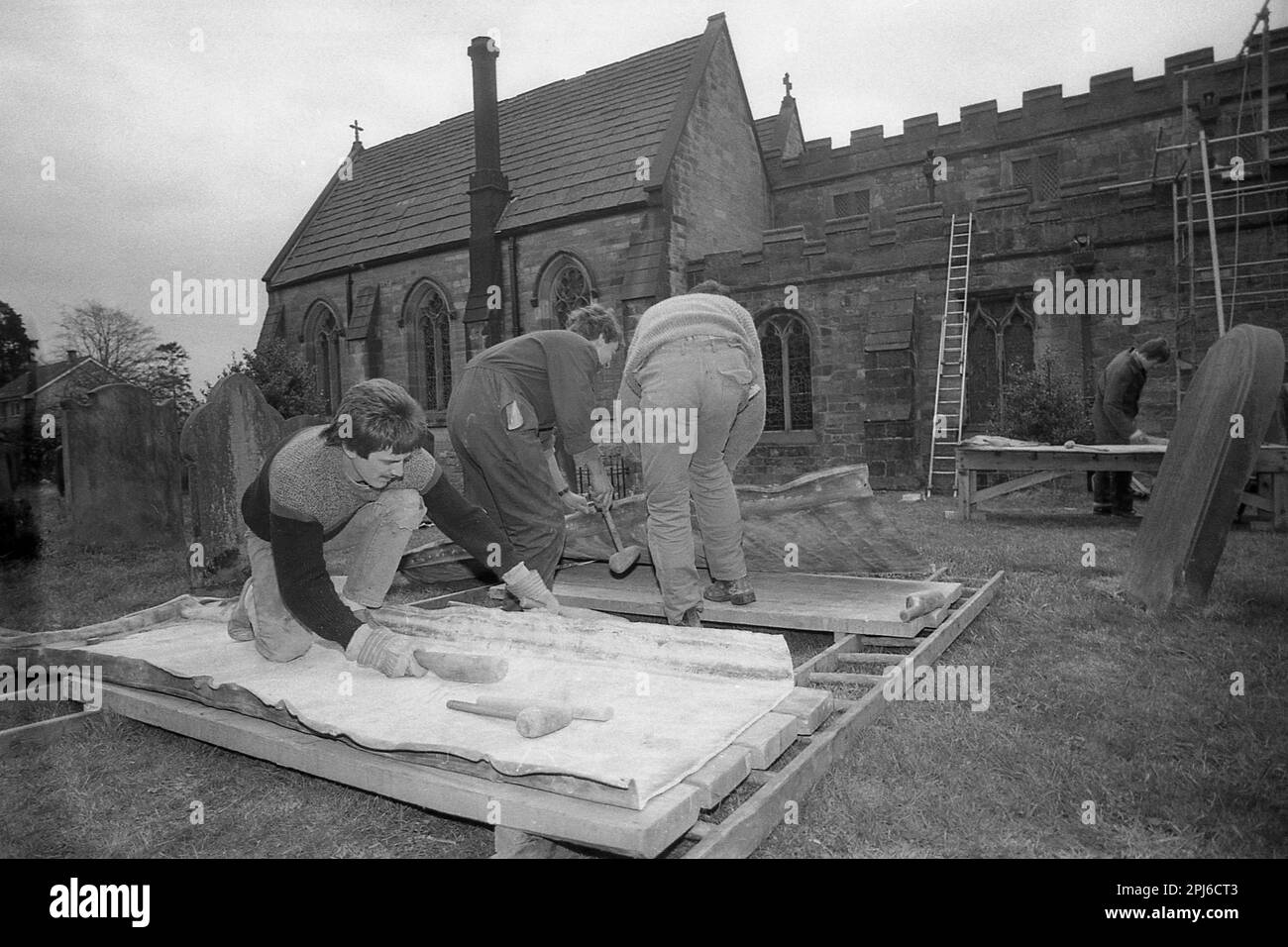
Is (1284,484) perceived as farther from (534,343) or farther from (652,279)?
(652,279)

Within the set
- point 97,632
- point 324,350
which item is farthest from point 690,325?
point 324,350

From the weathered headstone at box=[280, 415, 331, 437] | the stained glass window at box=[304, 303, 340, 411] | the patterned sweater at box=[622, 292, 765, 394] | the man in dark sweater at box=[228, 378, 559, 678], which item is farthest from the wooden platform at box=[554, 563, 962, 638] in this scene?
the stained glass window at box=[304, 303, 340, 411]

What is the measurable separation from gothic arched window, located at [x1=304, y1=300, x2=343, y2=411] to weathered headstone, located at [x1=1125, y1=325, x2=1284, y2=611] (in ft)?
74.9

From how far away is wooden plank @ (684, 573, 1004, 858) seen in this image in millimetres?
2082

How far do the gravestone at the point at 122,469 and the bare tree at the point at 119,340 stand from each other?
8062mm

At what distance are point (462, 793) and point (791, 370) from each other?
49.2 ft

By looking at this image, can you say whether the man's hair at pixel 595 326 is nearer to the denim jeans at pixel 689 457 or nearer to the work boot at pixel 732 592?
the denim jeans at pixel 689 457

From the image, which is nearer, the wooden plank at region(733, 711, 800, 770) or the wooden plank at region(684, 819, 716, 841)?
the wooden plank at region(684, 819, 716, 841)

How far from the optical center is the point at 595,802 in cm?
206

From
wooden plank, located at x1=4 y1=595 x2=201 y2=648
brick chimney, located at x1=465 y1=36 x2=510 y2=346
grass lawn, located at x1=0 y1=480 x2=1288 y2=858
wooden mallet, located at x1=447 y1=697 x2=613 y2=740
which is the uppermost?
brick chimney, located at x1=465 y1=36 x2=510 y2=346

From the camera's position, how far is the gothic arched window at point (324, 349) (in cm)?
2416

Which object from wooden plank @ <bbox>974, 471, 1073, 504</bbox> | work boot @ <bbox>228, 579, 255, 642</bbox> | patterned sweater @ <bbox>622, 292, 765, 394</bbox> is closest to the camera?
work boot @ <bbox>228, 579, 255, 642</bbox>

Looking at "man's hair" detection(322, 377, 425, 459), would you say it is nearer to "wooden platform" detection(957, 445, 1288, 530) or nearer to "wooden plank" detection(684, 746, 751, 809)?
"wooden plank" detection(684, 746, 751, 809)

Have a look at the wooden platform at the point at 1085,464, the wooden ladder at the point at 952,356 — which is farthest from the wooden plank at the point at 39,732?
the wooden ladder at the point at 952,356
